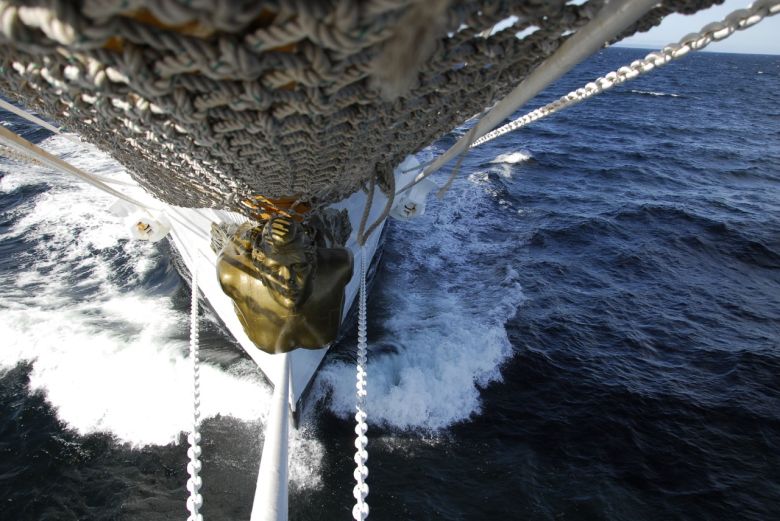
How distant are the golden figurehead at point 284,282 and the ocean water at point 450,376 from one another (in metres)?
2.98

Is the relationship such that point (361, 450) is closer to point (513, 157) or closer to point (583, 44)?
point (583, 44)

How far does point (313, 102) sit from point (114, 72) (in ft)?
1.80

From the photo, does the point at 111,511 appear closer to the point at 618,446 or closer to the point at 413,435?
the point at 413,435

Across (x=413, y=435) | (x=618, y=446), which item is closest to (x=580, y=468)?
(x=618, y=446)

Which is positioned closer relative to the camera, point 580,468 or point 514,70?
point 514,70

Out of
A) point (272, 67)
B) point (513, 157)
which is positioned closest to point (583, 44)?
point (272, 67)

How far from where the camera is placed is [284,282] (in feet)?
9.15

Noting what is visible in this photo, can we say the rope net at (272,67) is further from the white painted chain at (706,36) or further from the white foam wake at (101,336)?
the white foam wake at (101,336)

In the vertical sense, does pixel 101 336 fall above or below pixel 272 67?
above

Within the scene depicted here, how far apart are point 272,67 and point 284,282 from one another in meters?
1.86

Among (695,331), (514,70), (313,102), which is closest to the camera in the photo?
(313,102)

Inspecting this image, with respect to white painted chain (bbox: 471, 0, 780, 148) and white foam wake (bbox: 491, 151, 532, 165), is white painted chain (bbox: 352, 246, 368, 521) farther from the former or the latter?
white foam wake (bbox: 491, 151, 532, 165)

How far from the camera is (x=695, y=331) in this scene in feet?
26.3

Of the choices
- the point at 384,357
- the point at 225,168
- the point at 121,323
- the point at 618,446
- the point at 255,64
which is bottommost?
the point at 618,446
